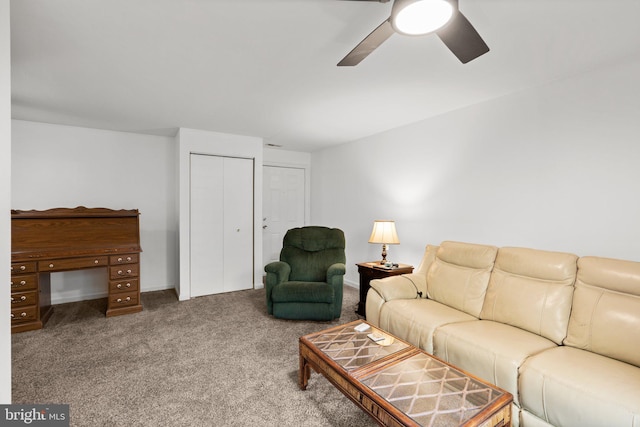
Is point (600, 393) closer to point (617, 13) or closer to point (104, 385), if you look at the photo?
point (617, 13)

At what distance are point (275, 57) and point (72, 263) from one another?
10.4 feet

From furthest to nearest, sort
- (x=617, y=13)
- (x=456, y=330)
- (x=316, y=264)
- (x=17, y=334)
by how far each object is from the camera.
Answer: (x=316, y=264), (x=17, y=334), (x=456, y=330), (x=617, y=13)

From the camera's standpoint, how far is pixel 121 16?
1657 mm

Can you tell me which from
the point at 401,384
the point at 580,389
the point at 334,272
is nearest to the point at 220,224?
the point at 334,272

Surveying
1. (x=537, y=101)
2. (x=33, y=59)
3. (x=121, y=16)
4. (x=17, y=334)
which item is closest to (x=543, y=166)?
(x=537, y=101)

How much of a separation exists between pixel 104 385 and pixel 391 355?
2.04 metres

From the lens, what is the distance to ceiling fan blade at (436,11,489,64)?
132cm

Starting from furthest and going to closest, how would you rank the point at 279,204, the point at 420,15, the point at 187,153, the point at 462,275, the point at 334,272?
the point at 279,204 → the point at 187,153 → the point at 334,272 → the point at 462,275 → the point at 420,15

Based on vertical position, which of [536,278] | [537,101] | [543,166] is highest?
[537,101]

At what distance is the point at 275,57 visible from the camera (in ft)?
6.86

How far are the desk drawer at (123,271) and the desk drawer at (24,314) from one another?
706mm

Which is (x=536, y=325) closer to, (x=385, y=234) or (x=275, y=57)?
(x=385, y=234)

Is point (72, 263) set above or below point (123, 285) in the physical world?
above

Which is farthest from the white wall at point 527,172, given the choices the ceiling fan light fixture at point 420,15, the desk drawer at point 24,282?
the desk drawer at point 24,282
